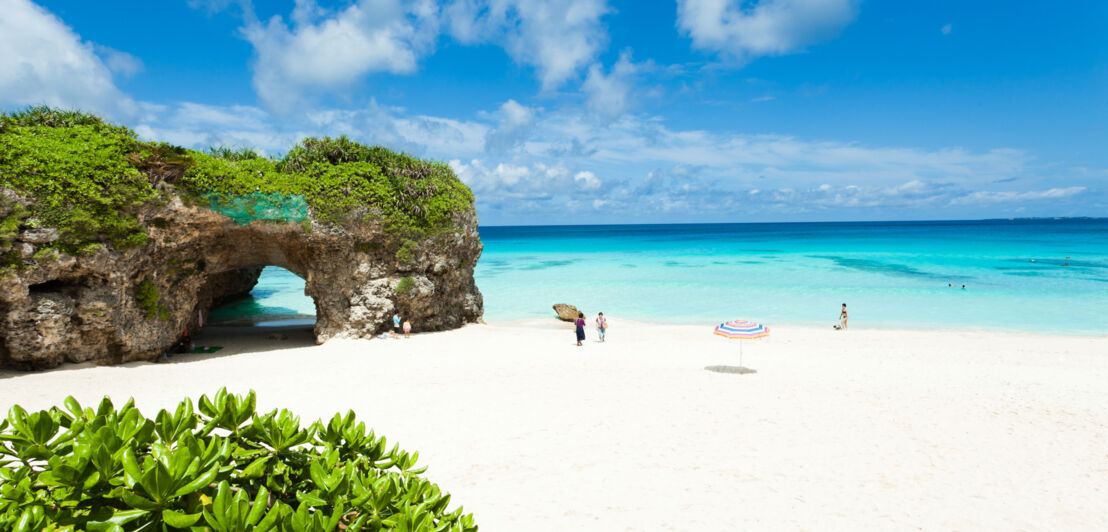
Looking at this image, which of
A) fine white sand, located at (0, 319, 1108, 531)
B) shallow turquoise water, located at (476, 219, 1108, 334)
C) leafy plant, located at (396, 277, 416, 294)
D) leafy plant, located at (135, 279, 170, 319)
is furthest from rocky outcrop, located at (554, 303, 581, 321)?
A: leafy plant, located at (135, 279, 170, 319)

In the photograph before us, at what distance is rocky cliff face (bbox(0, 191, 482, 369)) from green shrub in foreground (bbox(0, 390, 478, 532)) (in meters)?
13.6

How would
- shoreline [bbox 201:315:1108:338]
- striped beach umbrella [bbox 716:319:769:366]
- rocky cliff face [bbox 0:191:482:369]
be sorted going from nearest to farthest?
rocky cliff face [bbox 0:191:482:369]
striped beach umbrella [bbox 716:319:769:366]
shoreline [bbox 201:315:1108:338]

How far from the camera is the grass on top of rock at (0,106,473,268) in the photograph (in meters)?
11.9

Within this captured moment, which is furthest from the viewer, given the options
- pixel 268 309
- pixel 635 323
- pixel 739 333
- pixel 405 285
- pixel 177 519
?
pixel 268 309

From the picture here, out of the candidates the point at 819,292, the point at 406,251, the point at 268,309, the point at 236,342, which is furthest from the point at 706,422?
the point at 819,292

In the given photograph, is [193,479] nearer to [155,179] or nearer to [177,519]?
[177,519]

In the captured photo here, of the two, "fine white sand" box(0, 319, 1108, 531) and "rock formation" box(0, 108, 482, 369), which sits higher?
"rock formation" box(0, 108, 482, 369)

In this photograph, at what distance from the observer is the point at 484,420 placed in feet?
30.6

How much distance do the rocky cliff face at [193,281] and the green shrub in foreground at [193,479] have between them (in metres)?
13.6

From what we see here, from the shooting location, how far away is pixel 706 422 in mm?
9227

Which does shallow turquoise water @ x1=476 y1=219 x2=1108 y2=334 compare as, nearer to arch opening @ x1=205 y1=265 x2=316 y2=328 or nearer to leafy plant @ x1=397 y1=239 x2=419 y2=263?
leafy plant @ x1=397 y1=239 x2=419 y2=263

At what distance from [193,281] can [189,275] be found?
11.6 inches

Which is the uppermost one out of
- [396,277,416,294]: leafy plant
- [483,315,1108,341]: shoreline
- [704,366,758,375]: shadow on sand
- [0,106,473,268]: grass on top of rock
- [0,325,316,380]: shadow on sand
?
[0,106,473,268]: grass on top of rock

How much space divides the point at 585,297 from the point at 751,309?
1011 centimetres
